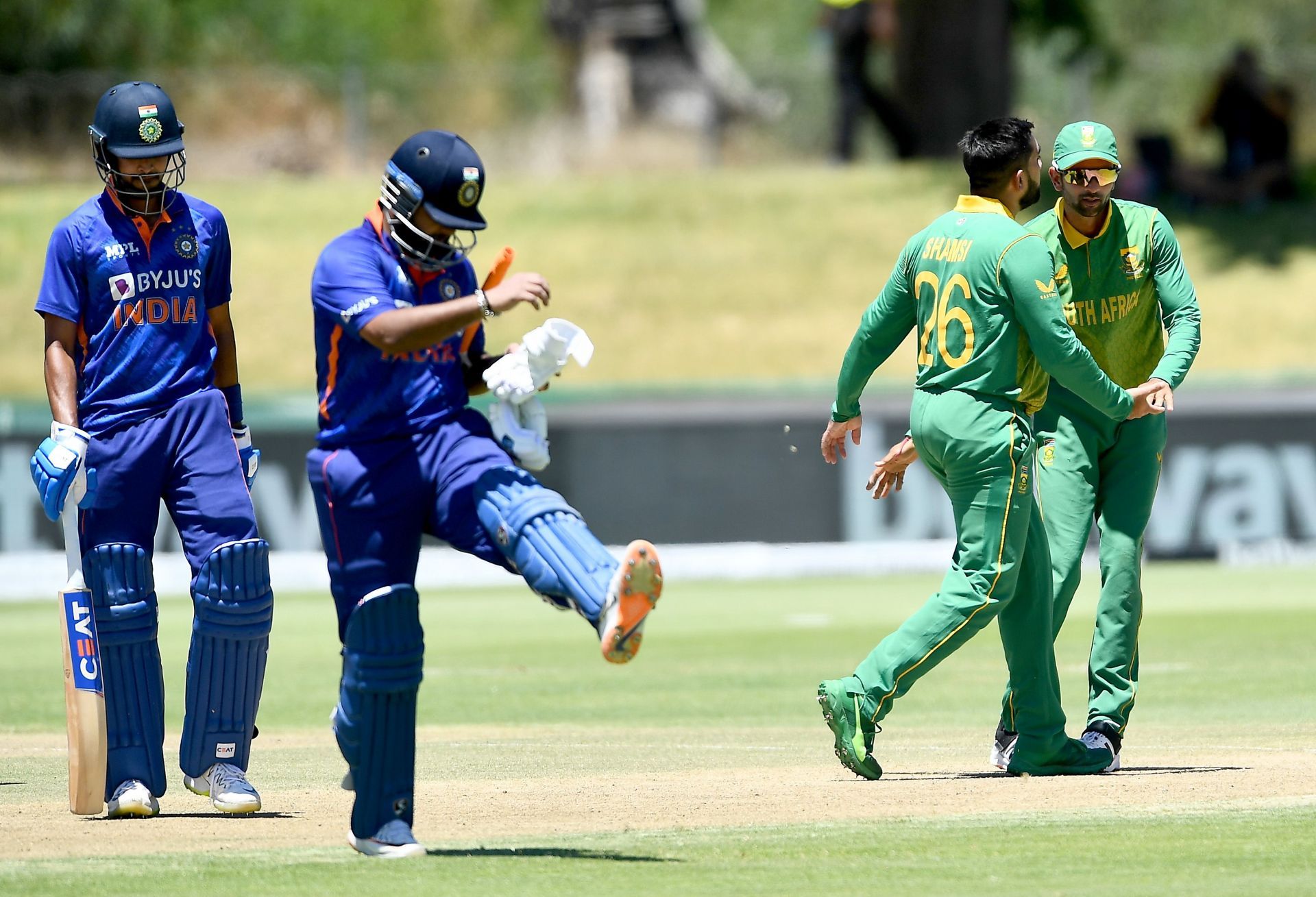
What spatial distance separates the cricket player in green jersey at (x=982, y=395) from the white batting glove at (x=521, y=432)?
5.94 ft

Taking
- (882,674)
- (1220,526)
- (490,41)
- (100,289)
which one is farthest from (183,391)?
(490,41)

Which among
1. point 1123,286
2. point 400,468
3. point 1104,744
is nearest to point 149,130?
Result: point 400,468

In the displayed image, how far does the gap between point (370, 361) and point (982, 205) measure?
253cm

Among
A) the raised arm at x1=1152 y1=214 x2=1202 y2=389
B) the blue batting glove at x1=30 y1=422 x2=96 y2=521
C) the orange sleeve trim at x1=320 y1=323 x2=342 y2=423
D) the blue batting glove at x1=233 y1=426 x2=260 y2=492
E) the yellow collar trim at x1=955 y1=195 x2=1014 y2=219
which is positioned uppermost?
the yellow collar trim at x1=955 y1=195 x2=1014 y2=219

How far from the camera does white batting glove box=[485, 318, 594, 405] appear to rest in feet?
19.3

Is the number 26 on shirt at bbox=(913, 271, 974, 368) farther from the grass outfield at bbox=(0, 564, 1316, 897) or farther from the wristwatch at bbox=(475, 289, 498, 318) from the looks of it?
the wristwatch at bbox=(475, 289, 498, 318)

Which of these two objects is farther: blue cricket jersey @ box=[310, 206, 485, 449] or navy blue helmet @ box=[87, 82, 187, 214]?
navy blue helmet @ box=[87, 82, 187, 214]

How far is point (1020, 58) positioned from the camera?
41.8 metres

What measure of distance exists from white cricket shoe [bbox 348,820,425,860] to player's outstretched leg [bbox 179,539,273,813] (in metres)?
1.10

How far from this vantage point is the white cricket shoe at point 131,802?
6.93m

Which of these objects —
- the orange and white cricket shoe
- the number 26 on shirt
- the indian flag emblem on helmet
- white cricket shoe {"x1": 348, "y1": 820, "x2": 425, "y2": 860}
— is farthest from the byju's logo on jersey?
the number 26 on shirt

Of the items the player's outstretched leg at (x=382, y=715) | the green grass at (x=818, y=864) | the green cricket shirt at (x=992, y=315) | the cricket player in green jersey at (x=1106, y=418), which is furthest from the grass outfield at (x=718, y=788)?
the green cricket shirt at (x=992, y=315)

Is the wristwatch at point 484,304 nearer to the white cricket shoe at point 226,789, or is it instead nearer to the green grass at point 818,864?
the green grass at point 818,864

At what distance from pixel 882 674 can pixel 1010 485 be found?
2.56 feet
